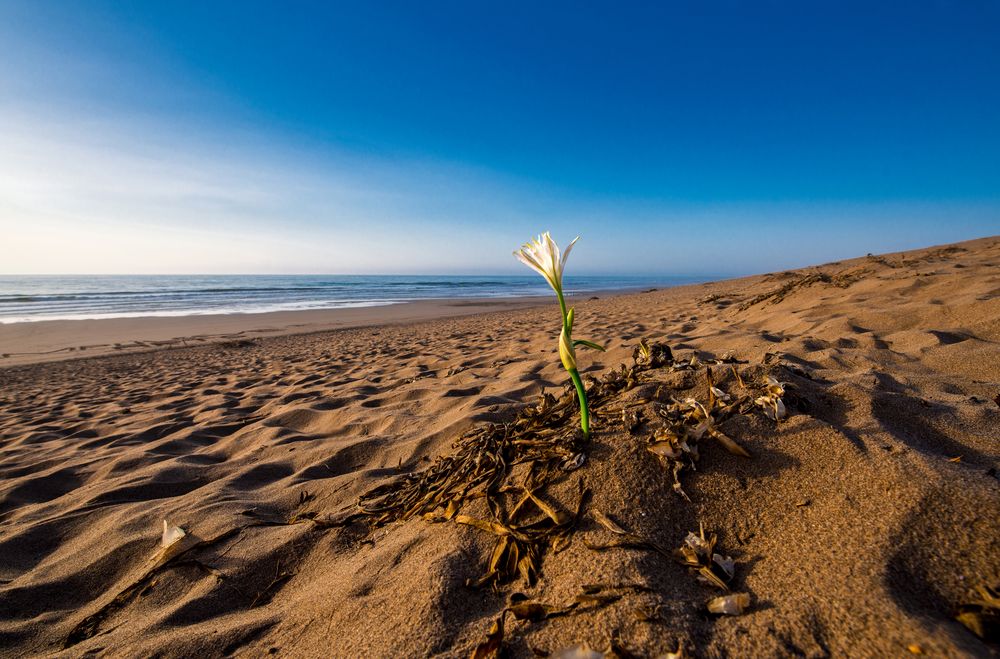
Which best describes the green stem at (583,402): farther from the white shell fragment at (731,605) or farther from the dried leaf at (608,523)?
the white shell fragment at (731,605)

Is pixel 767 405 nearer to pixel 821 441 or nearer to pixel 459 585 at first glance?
pixel 821 441

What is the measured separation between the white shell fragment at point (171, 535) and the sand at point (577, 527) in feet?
0.11

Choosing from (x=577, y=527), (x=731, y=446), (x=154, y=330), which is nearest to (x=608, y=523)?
(x=577, y=527)

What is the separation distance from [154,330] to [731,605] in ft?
39.3

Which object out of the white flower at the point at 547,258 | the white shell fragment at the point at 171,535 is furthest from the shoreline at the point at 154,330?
the white flower at the point at 547,258

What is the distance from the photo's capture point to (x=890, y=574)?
0.88 metres

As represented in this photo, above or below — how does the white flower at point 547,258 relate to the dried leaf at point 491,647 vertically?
above

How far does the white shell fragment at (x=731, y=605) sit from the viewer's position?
2.86ft

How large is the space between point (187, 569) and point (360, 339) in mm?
6605

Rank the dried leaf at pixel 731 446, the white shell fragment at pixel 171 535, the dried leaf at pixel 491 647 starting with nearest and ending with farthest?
1. the dried leaf at pixel 491 647
2. the dried leaf at pixel 731 446
3. the white shell fragment at pixel 171 535

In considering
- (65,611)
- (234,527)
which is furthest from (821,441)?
(65,611)

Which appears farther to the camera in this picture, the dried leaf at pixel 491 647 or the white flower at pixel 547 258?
the white flower at pixel 547 258

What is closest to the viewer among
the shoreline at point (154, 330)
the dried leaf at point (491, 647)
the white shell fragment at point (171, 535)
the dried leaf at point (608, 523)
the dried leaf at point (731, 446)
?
the dried leaf at point (491, 647)

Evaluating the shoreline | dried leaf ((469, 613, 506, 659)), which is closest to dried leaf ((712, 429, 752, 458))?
dried leaf ((469, 613, 506, 659))
